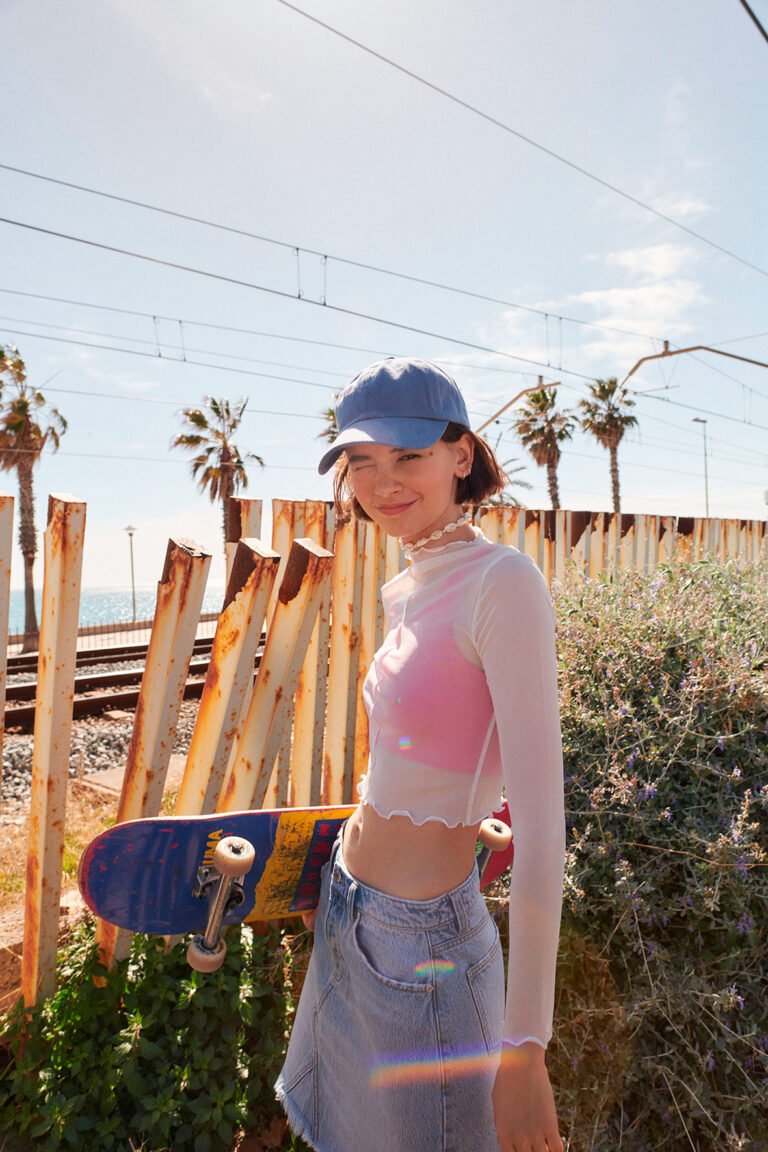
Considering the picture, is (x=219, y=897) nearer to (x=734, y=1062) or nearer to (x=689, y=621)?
(x=734, y=1062)

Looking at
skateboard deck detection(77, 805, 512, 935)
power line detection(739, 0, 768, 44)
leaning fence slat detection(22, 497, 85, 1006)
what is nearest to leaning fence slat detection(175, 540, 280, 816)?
leaning fence slat detection(22, 497, 85, 1006)

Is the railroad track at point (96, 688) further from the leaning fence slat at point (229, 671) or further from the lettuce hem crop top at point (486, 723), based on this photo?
the lettuce hem crop top at point (486, 723)

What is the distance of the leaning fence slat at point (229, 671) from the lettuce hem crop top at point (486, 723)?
91 centimetres

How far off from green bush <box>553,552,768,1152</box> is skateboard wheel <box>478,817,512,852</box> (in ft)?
2.94

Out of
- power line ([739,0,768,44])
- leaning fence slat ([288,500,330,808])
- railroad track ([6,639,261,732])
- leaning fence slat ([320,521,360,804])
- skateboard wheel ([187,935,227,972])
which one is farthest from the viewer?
railroad track ([6,639,261,732])

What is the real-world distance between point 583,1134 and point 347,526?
2230mm

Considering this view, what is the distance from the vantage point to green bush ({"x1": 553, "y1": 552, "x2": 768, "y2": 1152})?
81.6 inches

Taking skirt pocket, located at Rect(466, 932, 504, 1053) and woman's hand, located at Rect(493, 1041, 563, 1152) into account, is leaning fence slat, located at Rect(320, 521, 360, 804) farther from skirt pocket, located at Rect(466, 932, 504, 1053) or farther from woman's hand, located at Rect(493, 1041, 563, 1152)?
woman's hand, located at Rect(493, 1041, 563, 1152)

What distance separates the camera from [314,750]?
9.64 ft

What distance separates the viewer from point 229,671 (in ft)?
7.49

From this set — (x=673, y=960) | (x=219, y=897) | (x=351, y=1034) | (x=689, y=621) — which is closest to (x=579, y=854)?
(x=673, y=960)

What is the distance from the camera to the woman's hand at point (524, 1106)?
1.07 metres

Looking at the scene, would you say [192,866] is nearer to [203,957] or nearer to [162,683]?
[203,957]

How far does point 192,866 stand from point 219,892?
0.37 ft
